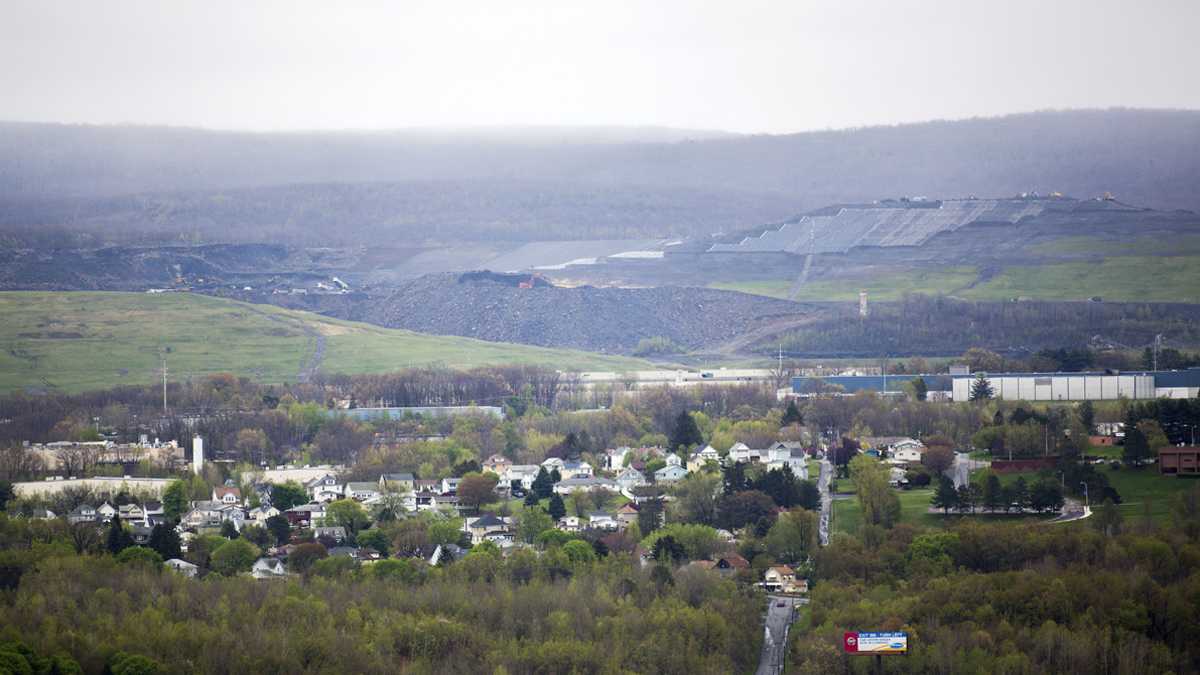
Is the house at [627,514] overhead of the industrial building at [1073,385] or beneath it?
beneath

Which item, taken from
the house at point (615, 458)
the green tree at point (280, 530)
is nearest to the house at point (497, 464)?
the house at point (615, 458)

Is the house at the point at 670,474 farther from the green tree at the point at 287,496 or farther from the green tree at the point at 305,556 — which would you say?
the green tree at the point at 305,556

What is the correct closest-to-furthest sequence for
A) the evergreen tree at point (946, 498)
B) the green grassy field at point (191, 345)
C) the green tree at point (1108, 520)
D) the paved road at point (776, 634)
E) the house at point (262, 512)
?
1. the paved road at point (776, 634)
2. the green tree at point (1108, 520)
3. the evergreen tree at point (946, 498)
4. the house at point (262, 512)
5. the green grassy field at point (191, 345)

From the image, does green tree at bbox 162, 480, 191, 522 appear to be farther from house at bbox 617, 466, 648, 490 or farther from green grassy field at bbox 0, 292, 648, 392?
green grassy field at bbox 0, 292, 648, 392

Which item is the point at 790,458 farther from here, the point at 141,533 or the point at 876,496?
the point at 141,533

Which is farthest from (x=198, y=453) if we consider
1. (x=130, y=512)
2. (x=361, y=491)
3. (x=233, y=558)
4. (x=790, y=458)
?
(x=233, y=558)

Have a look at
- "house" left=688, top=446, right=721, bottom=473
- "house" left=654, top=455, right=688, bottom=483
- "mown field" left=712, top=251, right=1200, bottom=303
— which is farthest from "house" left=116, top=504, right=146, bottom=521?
"mown field" left=712, top=251, right=1200, bottom=303
